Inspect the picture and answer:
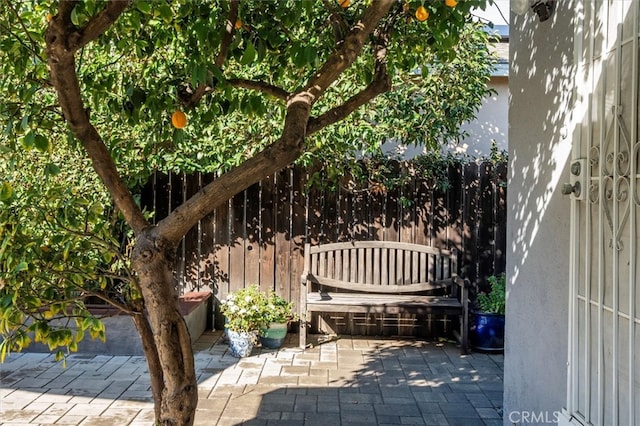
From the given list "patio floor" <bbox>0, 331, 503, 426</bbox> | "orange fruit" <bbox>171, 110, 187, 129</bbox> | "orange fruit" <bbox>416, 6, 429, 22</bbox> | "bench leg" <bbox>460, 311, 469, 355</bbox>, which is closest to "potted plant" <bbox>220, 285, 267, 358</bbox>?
"patio floor" <bbox>0, 331, 503, 426</bbox>

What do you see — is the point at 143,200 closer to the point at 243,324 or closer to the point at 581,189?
the point at 243,324

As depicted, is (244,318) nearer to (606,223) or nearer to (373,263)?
(373,263)

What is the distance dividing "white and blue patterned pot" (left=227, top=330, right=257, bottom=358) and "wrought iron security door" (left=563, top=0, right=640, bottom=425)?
3450mm

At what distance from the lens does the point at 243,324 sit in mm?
5559

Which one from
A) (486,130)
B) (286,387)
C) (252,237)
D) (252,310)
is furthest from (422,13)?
(486,130)

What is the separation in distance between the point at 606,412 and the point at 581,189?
3.19ft

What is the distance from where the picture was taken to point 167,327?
1975 mm

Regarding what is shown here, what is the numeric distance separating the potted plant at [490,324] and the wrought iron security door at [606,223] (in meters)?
3.19

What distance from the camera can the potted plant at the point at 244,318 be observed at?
550cm

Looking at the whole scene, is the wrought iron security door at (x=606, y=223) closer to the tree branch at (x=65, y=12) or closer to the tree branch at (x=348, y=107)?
the tree branch at (x=348, y=107)

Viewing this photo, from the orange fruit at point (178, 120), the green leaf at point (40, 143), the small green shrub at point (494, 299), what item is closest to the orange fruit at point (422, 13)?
the orange fruit at point (178, 120)

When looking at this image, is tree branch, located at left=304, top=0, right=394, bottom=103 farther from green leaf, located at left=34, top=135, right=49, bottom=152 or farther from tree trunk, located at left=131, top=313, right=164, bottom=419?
tree trunk, located at left=131, top=313, right=164, bottom=419

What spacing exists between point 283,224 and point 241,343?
5.06 ft

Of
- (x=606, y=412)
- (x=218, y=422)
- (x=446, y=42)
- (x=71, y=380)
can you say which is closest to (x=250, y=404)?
(x=218, y=422)
